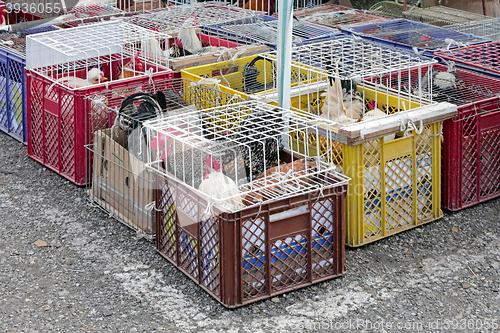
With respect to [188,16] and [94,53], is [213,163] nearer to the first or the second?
[94,53]

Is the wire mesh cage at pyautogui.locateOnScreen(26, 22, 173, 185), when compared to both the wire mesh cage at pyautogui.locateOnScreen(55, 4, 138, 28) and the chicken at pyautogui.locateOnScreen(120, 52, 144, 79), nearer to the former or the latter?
the chicken at pyautogui.locateOnScreen(120, 52, 144, 79)

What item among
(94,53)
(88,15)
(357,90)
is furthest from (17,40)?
(357,90)

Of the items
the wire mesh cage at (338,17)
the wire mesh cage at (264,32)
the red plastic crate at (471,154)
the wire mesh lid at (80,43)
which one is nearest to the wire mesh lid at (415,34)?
the wire mesh cage at (338,17)

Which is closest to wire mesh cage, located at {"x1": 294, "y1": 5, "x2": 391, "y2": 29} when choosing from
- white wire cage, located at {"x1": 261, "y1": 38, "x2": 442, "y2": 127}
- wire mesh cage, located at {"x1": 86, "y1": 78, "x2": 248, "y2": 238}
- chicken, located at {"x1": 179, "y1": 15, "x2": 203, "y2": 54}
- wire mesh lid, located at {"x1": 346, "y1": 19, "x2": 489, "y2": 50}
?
wire mesh lid, located at {"x1": 346, "y1": 19, "x2": 489, "y2": 50}

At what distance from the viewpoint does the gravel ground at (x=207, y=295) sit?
14.0 feet

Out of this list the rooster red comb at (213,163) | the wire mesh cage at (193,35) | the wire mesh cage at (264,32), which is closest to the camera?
the rooster red comb at (213,163)

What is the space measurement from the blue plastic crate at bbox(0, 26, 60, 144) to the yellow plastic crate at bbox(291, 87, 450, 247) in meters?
3.17

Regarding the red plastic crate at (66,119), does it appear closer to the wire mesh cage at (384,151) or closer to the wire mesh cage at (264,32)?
the wire mesh cage at (264,32)

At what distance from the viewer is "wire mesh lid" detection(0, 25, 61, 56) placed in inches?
286

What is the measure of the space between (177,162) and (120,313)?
Answer: 1.09m

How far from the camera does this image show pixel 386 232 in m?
5.30

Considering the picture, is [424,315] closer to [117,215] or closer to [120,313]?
[120,313]

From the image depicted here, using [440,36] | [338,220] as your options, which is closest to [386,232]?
[338,220]

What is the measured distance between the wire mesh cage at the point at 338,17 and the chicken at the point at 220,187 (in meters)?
4.01
